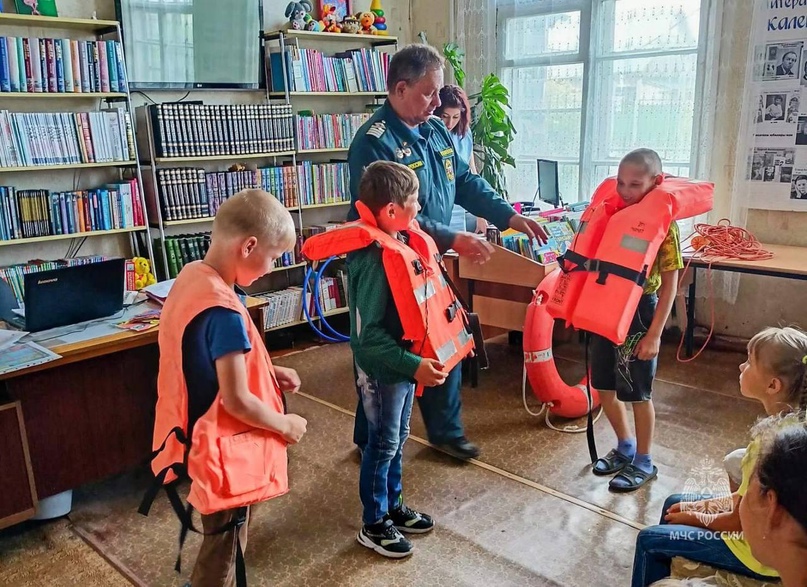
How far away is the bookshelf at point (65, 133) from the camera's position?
3455 millimetres

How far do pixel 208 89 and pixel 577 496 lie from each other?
335 centimetres

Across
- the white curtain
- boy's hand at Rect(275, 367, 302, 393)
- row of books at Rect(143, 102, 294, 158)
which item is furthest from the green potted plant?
boy's hand at Rect(275, 367, 302, 393)

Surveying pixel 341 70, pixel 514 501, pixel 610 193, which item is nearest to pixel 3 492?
pixel 514 501

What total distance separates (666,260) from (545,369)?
3.12ft

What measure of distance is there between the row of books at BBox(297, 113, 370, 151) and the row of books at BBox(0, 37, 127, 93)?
1.27 m

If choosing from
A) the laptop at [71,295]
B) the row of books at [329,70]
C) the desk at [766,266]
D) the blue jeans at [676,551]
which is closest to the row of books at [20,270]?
the laptop at [71,295]

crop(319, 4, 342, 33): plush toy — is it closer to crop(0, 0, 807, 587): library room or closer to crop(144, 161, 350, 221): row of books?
crop(0, 0, 807, 587): library room

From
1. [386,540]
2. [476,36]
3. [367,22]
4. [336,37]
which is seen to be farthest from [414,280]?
[476,36]

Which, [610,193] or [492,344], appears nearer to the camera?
[610,193]

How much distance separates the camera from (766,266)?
11.8 feet

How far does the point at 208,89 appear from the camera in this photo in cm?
431

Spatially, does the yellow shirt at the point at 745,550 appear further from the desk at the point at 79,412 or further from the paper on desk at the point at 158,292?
the paper on desk at the point at 158,292

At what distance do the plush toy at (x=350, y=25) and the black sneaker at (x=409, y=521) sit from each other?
369 cm

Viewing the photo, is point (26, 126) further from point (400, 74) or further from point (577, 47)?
point (577, 47)
